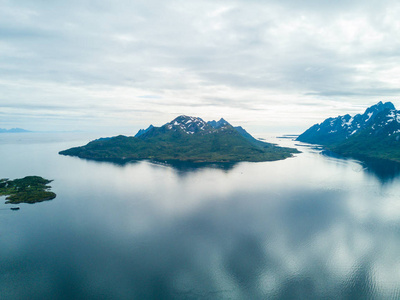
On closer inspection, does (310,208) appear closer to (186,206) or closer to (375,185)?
(186,206)

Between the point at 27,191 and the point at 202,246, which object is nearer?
the point at 202,246

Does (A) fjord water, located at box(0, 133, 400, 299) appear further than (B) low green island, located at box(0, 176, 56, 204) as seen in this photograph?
No

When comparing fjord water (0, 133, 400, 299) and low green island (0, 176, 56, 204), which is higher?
low green island (0, 176, 56, 204)

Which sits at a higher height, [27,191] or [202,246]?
[27,191]

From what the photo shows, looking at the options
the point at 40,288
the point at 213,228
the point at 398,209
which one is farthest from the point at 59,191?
the point at 398,209
